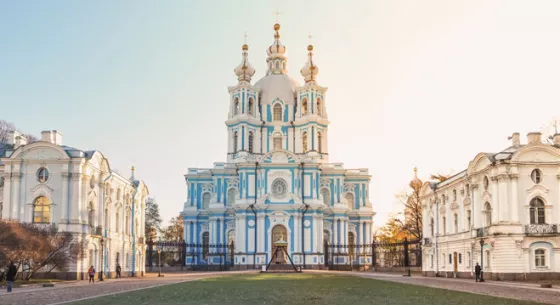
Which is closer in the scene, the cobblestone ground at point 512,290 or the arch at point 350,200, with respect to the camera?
the cobblestone ground at point 512,290

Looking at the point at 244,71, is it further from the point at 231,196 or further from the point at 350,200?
the point at 350,200

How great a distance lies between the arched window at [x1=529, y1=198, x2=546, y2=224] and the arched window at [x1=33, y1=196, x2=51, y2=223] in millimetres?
29370

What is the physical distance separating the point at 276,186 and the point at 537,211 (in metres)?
36.4

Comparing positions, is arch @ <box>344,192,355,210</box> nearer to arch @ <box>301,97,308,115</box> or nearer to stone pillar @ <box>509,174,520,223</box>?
arch @ <box>301,97,308,115</box>

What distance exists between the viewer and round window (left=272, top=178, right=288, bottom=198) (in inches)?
2950

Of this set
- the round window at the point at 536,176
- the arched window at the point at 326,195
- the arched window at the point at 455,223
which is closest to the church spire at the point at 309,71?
the arched window at the point at 326,195

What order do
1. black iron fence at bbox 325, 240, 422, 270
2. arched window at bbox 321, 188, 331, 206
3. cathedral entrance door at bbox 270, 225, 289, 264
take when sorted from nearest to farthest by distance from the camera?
cathedral entrance door at bbox 270, 225, 289, 264
black iron fence at bbox 325, 240, 422, 270
arched window at bbox 321, 188, 331, 206

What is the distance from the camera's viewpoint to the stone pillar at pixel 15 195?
43094 millimetres

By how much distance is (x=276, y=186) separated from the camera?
7531cm

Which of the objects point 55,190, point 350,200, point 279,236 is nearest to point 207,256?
point 279,236

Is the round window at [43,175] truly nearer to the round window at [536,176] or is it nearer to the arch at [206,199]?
the round window at [536,176]

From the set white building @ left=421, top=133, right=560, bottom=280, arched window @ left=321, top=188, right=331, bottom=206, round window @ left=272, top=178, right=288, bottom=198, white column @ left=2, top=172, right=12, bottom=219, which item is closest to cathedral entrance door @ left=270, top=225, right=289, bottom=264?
round window @ left=272, top=178, right=288, bottom=198

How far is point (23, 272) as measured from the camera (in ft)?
131

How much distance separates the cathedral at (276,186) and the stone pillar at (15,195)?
107 feet
